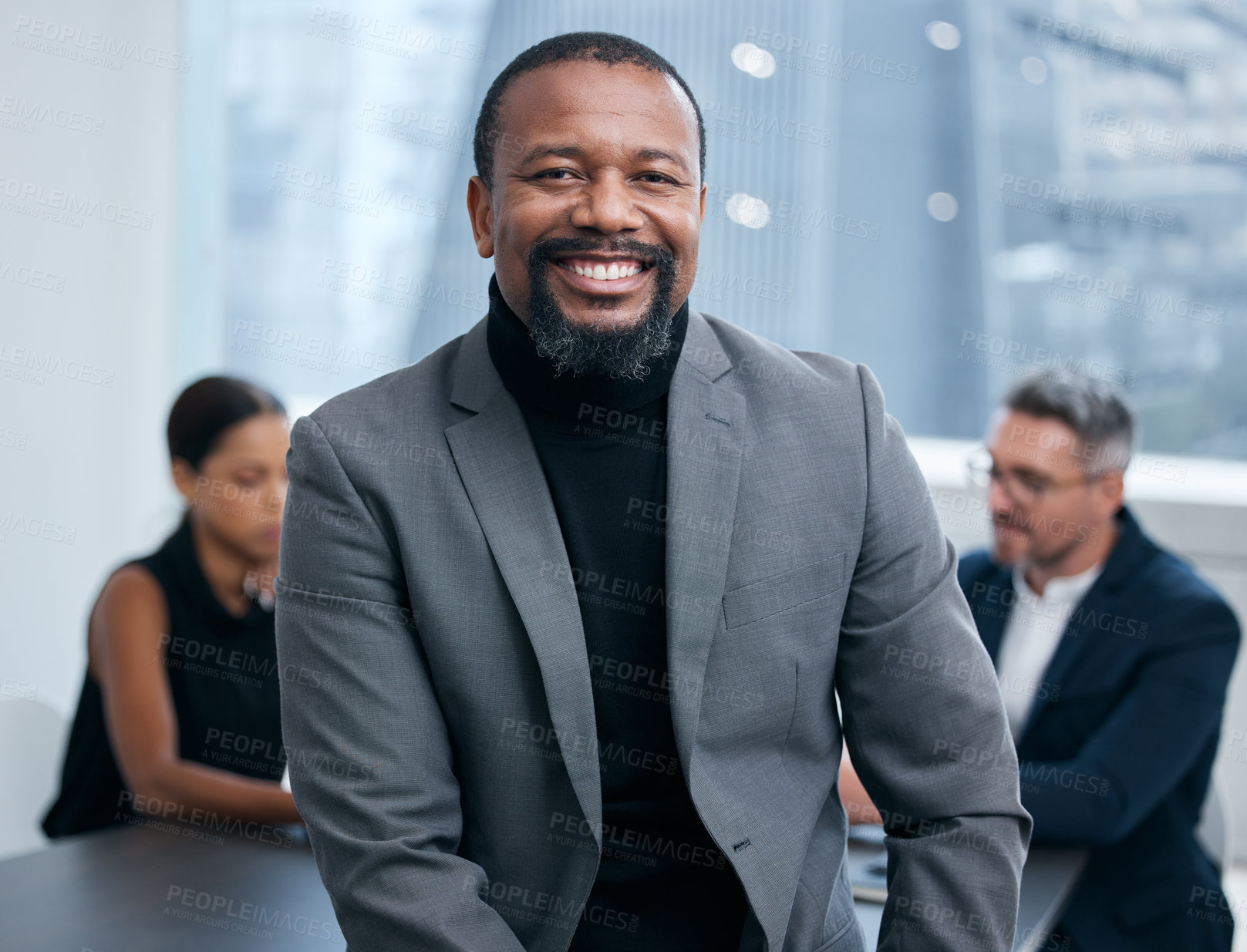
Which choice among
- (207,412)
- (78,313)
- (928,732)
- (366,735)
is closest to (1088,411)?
(928,732)

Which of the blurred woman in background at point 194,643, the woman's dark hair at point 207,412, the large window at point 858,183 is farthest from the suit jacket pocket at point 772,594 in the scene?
the large window at point 858,183

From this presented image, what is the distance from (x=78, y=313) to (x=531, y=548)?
3.12m

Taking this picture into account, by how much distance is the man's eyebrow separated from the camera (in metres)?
1.14

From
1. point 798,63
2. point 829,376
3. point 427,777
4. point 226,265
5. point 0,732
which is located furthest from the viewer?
point 226,265

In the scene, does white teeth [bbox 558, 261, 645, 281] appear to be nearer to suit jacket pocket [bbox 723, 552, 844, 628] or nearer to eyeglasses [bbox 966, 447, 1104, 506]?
suit jacket pocket [bbox 723, 552, 844, 628]

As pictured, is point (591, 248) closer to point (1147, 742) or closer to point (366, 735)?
point (366, 735)

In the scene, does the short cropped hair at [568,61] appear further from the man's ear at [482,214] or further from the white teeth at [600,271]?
the white teeth at [600,271]

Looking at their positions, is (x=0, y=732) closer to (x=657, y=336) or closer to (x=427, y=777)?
(x=427, y=777)

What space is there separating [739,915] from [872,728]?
0.26m

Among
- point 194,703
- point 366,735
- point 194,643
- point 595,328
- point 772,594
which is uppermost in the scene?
point 595,328

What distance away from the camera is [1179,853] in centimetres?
192

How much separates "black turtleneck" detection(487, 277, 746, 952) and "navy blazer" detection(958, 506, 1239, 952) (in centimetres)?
75

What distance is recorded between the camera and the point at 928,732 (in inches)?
46.9

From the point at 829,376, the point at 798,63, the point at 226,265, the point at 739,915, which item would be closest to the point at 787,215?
the point at 798,63
